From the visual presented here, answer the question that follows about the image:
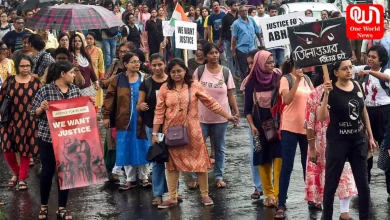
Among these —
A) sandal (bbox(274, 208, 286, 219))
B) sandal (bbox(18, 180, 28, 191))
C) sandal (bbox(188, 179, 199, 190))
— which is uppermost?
sandal (bbox(18, 180, 28, 191))

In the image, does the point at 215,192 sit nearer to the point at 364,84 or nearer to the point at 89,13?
the point at 364,84

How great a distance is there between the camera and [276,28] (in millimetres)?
12789

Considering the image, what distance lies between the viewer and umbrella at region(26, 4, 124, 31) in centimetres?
1245

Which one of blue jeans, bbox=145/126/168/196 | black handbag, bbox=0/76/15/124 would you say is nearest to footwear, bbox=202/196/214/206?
blue jeans, bbox=145/126/168/196

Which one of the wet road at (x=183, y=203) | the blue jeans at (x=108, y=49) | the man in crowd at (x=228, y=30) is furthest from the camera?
the blue jeans at (x=108, y=49)

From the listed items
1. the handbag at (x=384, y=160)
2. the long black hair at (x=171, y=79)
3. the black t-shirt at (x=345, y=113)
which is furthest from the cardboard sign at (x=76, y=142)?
the handbag at (x=384, y=160)

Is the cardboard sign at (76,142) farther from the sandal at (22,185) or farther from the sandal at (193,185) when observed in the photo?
the sandal at (22,185)

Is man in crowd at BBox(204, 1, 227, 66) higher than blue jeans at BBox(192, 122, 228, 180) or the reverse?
higher

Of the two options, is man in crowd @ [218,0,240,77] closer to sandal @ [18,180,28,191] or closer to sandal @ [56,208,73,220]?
sandal @ [18,180,28,191]

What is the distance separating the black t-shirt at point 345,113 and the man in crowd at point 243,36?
11231 mm

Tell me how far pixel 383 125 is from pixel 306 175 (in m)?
1.79

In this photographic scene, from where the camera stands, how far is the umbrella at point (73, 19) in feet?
40.9

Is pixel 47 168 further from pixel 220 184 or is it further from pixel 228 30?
pixel 228 30

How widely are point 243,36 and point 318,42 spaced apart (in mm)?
11108
